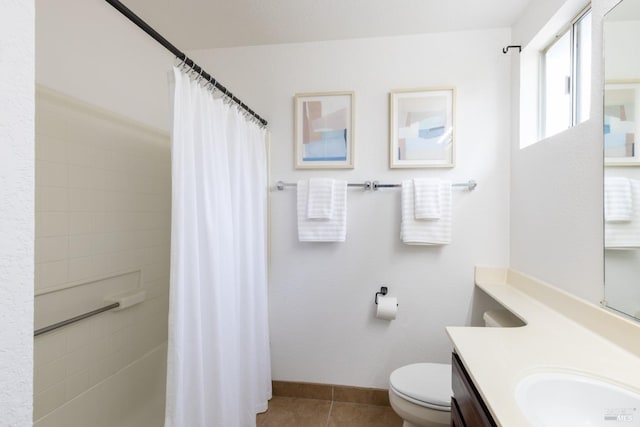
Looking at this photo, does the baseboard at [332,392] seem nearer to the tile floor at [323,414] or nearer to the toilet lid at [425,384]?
the tile floor at [323,414]

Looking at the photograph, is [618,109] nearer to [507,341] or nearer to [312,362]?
[507,341]

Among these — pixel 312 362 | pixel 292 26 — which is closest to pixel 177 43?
pixel 292 26

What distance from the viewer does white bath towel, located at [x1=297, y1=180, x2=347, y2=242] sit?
193 cm

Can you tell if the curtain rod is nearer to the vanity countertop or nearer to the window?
the vanity countertop

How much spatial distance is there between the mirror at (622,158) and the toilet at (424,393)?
64cm

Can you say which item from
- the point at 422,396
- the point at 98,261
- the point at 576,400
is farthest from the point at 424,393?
the point at 98,261

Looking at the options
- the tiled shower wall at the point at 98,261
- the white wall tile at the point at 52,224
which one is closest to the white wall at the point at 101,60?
the tiled shower wall at the point at 98,261

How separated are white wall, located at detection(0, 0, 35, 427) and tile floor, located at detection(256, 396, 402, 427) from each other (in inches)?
65.1

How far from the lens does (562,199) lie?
137 cm

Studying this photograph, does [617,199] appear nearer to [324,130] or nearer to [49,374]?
[324,130]

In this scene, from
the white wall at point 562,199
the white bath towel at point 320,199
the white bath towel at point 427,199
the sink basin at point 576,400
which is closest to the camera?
the sink basin at point 576,400

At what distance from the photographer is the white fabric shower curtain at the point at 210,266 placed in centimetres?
115

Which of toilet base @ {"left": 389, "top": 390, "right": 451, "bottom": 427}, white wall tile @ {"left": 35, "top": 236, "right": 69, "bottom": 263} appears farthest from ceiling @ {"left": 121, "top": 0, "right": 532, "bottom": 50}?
toilet base @ {"left": 389, "top": 390, "right": 451, "bottom": 427}

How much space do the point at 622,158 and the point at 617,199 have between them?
137 mm
